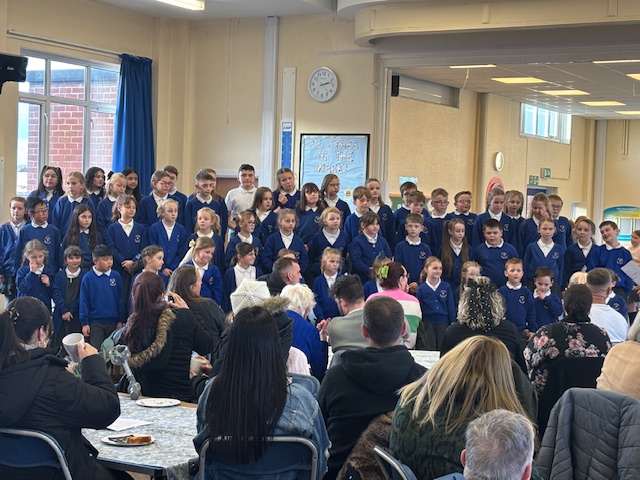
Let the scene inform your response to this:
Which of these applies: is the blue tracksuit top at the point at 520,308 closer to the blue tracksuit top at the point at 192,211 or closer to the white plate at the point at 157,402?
the blue tracksuit top at the point at 192,211

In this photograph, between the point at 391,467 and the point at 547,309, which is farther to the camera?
the point at 547,309

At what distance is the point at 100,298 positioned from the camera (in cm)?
788

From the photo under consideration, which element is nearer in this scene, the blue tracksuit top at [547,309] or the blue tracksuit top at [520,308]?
the blue tracksuit top at [520,308]

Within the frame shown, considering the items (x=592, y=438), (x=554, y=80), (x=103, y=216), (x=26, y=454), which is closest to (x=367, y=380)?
(x=592, y=438)

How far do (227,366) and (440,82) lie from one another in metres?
11.5

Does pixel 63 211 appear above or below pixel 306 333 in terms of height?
above

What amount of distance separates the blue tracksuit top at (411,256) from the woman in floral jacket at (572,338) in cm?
387

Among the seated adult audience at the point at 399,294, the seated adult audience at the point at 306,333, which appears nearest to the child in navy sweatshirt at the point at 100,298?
the seated adult audience at the point at 399,294

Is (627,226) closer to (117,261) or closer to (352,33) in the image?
(352,33)

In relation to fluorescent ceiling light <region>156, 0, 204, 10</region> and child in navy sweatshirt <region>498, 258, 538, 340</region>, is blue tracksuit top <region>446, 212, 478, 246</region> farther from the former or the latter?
fluorescent ceiling light <region>156, 0, 204, 10</region>

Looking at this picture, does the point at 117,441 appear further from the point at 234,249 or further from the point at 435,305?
the point at 234,249

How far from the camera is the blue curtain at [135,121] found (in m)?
11.6

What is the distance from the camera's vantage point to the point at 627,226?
65.4 ft

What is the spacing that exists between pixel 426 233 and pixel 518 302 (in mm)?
1635
